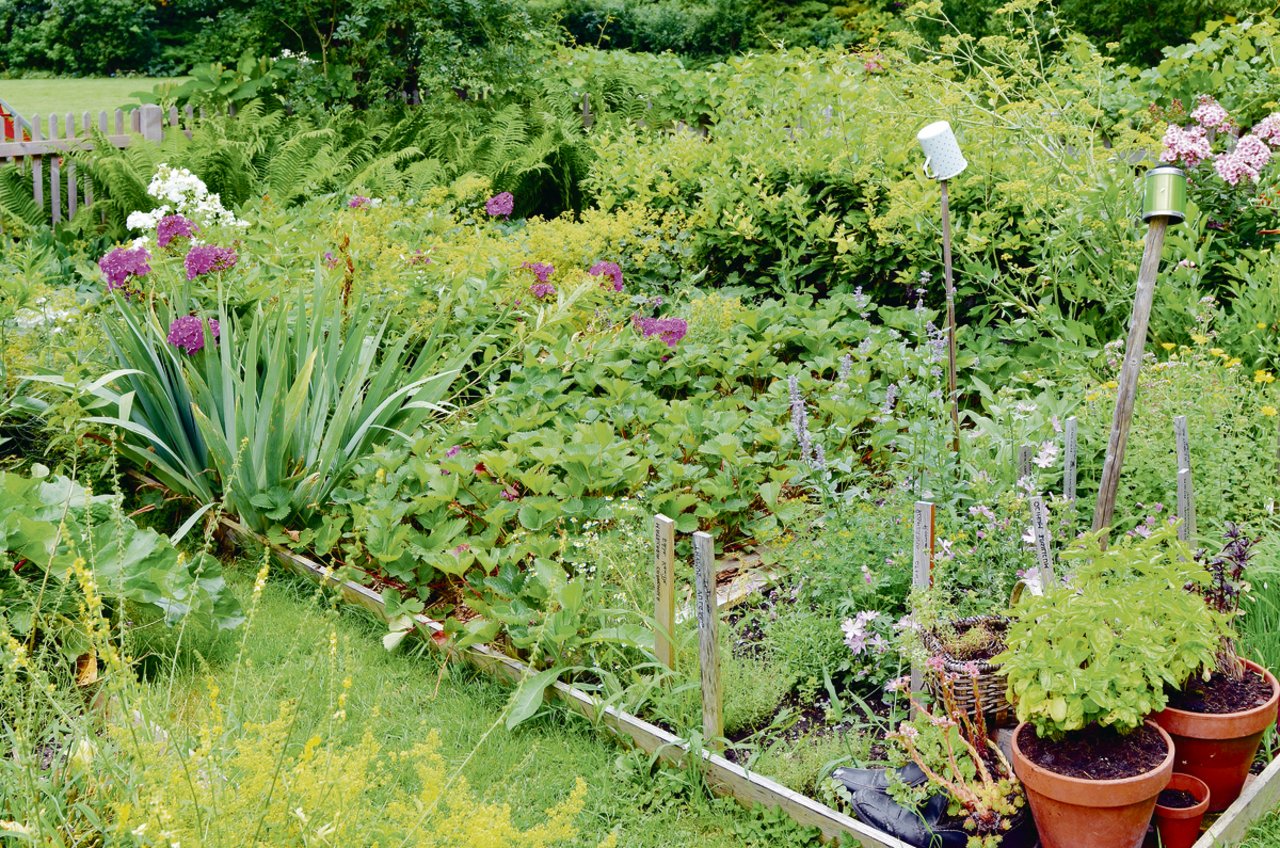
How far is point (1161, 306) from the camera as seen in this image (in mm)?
4516

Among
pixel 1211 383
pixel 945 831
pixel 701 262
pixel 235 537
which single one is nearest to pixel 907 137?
pixel 701 262

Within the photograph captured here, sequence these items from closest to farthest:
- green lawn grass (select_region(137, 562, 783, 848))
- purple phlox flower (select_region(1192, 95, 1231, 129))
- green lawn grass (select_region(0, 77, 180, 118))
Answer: green lawn grass (select_region(137, 562, 783, 848))
purple phlox flower (select_region(1192, 95, 1231, 129))
green lawn grass (select_region(0, 77, 180, 118))

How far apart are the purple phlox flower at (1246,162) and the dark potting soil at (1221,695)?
2841 mm

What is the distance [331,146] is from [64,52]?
57.2 ft

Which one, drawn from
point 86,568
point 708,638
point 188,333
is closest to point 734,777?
point 708,638

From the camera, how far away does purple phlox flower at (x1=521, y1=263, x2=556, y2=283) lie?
5414 millimetres

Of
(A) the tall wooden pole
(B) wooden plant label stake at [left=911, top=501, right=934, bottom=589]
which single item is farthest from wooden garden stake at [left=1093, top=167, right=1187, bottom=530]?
(B) wooden plant label stake at [left=911, top=501, right=934, bottom=589]

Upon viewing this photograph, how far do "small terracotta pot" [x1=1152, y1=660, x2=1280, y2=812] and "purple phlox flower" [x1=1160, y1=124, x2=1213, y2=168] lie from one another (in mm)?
2886

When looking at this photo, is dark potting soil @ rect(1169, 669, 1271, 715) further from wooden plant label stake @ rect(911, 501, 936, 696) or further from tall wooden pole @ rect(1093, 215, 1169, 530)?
wooden plant label stake @ rect(911, 501, 936, 696)

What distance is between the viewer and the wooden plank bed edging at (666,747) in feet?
8.49

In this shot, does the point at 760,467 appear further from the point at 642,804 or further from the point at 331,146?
the point at 331,146

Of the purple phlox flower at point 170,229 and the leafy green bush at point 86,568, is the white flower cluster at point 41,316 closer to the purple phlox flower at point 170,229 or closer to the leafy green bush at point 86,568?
the purple phlox flower at point 170,229

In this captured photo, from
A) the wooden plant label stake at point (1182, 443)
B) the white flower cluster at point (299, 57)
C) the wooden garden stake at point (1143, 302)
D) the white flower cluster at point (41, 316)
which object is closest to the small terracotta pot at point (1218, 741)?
the wooden garden stake at point (1143, 302)

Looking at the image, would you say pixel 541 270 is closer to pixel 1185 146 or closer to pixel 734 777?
pixel 1185 146
